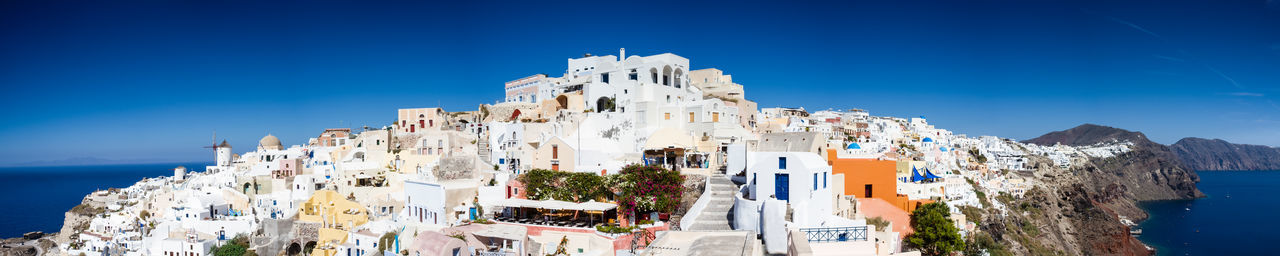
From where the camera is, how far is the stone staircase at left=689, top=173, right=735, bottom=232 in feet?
72.8

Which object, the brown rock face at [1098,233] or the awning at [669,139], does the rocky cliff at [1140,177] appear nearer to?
the brown rock face at [1098,233]

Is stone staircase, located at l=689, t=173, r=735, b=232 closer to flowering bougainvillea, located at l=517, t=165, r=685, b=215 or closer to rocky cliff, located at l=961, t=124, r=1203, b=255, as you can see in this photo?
flowering bougainvillea, located at l=517, t=165, r=685, b=215

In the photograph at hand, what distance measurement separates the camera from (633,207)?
962 inches

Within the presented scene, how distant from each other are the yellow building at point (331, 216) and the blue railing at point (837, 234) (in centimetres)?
2008

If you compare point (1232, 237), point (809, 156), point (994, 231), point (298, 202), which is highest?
point (809, 156)

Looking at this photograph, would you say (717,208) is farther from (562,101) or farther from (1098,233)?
(1098,233)

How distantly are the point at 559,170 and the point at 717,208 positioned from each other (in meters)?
9.00

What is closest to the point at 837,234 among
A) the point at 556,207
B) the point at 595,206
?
the point at 595,206

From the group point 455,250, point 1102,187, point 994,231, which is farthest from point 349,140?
point 1102,187

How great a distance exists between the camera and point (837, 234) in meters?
19.0

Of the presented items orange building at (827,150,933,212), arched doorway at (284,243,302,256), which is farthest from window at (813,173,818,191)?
arched doorway at (284,243,302,256)

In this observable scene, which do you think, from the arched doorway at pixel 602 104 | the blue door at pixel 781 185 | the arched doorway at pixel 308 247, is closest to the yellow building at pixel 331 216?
the arched doorway at pixel 308 247

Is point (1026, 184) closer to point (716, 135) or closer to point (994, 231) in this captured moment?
point (994, 231)

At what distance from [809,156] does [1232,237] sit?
68403 mm
